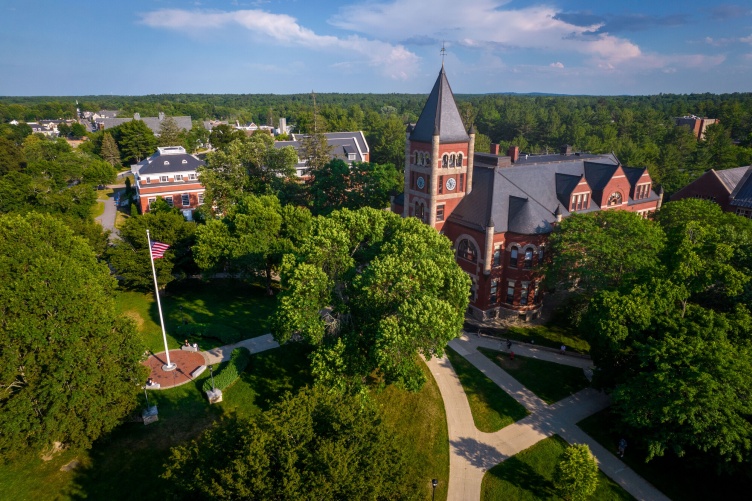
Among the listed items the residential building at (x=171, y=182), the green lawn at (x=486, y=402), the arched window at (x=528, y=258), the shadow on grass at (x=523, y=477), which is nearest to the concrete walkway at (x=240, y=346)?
the green lawn at (x=486, y=402)

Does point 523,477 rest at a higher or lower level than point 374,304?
lower

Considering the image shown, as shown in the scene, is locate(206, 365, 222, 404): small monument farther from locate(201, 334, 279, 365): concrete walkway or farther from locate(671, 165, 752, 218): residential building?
locate(671, 165, 752, 218): residential building

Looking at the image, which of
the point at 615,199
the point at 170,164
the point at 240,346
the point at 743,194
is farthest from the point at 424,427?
the point at 170,164

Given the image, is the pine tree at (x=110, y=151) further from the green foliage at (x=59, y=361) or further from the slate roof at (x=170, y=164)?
the green foliage at (x=59, y=361)

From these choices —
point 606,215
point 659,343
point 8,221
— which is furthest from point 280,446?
point 606,215

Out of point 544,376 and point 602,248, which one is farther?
point 602,248

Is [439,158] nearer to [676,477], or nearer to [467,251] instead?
[467,251]

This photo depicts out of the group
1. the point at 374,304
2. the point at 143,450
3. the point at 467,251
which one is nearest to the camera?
the point at 143,450
